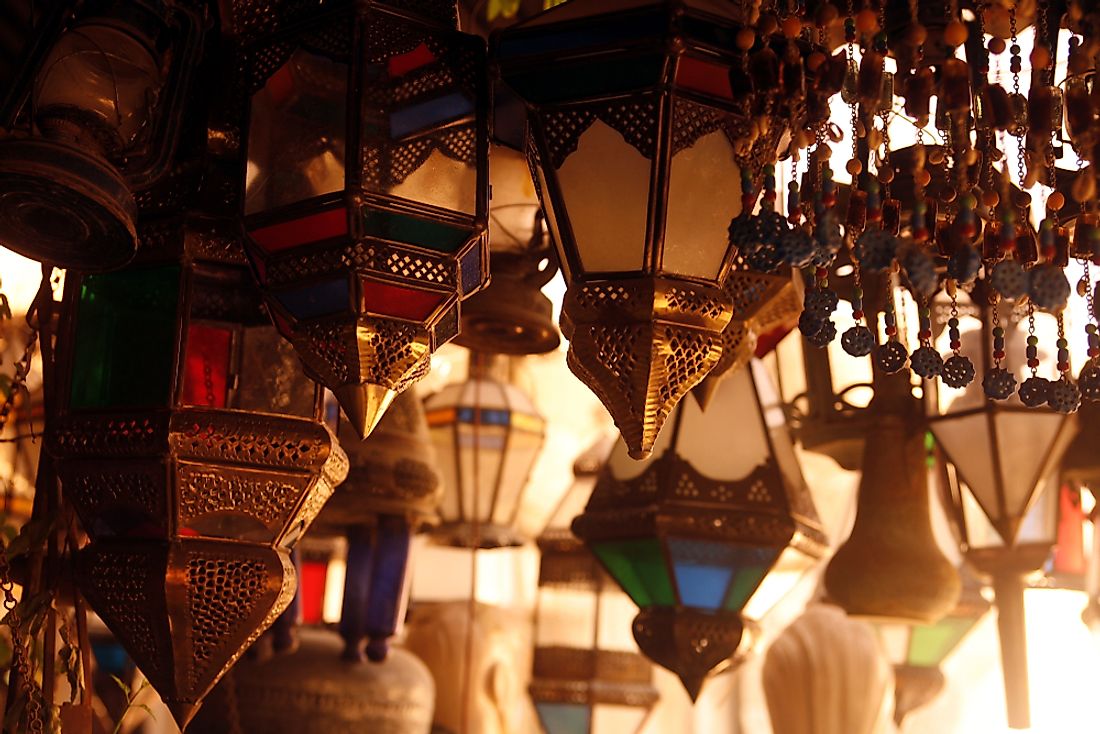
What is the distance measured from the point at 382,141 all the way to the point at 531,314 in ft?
2.48

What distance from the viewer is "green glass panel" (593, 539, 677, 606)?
2521mm

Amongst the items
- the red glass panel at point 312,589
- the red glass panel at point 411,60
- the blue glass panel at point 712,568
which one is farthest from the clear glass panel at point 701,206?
the red glass panel at point 312,589

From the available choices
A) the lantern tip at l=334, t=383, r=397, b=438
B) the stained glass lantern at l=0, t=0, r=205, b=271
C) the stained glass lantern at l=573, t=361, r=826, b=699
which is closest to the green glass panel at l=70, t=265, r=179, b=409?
the stained glass lantern at l=0, t=0, r=205, b=271

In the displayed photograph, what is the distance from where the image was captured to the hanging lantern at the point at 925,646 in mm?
3369

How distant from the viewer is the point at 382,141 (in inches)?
66.4

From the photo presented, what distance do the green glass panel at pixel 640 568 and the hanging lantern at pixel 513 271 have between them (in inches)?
16.3

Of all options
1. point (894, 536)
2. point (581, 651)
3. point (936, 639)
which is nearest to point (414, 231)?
point (894, 536)

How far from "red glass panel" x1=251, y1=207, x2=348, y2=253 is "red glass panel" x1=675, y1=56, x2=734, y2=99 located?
17.1 inches

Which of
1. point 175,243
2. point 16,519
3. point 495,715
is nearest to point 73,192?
point 175,243

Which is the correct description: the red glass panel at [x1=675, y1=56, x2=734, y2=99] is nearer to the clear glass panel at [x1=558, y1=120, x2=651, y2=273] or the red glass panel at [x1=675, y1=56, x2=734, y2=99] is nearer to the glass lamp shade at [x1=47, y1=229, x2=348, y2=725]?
the clear glass panel at [x1=558, y1=120, x2=651, y2=273]

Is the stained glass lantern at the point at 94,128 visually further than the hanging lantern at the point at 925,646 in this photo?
No

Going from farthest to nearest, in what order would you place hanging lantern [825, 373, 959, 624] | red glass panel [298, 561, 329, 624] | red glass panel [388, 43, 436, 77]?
red glass panel [298, 561, 329, 624] → hanging lantern [825, 373, 959, 624] → red glass panel [388, 43, 436, 77]

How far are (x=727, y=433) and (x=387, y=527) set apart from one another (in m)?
0.91

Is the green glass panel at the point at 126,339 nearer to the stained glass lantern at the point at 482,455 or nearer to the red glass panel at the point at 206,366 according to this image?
the red glass panel at the point at 206,366
